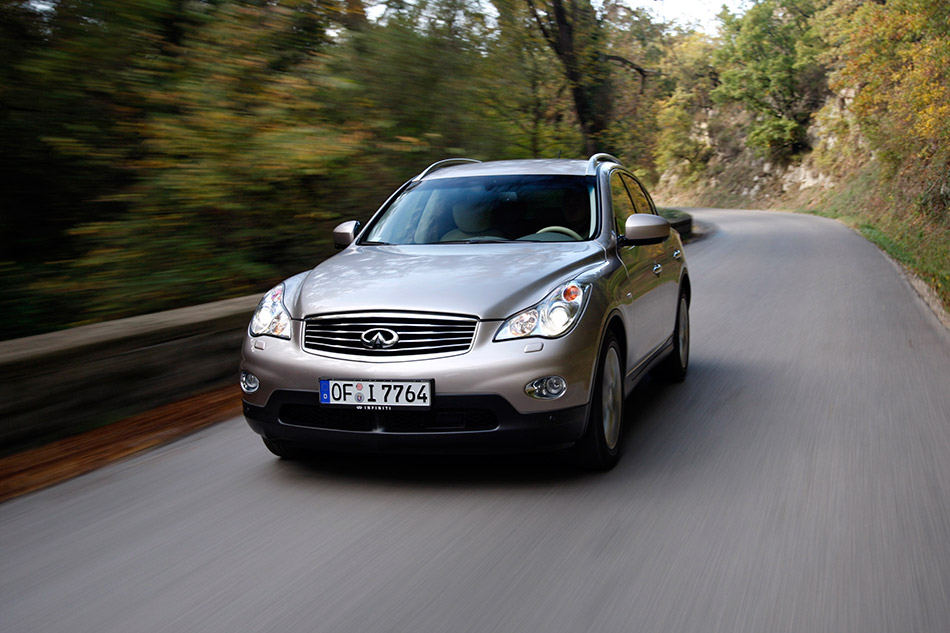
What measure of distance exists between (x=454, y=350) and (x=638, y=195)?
327 centimetres

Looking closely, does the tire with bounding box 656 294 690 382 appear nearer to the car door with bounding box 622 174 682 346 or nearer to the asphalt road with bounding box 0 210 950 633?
the car door with bounding box 622 174 682 346

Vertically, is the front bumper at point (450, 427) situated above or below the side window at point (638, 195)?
below

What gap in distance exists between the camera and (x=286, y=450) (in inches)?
203

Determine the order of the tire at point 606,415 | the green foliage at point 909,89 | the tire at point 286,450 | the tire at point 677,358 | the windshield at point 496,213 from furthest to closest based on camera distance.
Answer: the green foliage at point 909,89 → the tire at point 677,358 → the windshield at point 496,213 → the tire at point 286,450 → the tire at point 606,415

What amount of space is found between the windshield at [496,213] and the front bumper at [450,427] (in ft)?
5.11

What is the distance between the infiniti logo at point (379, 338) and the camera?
4.53m

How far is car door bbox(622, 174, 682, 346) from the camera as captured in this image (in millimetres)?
6316

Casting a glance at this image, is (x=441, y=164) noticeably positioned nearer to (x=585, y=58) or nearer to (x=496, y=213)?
(x=496, y=213)

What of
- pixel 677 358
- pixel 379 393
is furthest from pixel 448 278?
pixel 677 358

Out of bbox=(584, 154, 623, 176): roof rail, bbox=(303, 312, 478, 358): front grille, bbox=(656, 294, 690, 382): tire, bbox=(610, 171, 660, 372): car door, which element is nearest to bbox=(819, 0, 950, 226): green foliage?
bbox=(656, 294, 690, 382): tire

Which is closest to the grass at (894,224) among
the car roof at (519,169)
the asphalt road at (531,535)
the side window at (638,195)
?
the side window at (638,195)

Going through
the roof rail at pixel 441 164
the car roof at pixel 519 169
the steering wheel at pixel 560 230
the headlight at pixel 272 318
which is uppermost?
the car roof at pixel 519 169

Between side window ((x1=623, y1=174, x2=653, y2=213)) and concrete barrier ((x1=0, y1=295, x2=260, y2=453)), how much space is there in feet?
10.4

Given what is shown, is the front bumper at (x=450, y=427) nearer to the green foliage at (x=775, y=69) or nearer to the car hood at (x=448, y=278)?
the car hood at (x=448, y=278)
